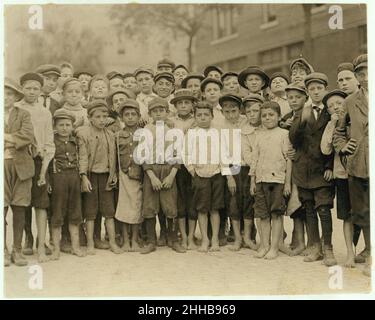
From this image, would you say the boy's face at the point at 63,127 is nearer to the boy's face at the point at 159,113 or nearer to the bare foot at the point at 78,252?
the boy's face at the point at 159,113

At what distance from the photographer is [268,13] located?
499 centimetres

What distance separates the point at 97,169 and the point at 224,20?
1774mm

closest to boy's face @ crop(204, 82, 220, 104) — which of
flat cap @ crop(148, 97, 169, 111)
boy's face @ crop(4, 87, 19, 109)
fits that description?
flat cap @ crop(148, 97, 169, 111)

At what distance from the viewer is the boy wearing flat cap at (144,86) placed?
507 cm

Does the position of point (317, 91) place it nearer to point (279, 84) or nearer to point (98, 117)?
point (279, 84)

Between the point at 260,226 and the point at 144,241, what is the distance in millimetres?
1052

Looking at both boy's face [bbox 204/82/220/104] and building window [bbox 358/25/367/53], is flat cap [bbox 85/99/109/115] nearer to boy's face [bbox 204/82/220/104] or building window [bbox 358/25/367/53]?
boy's face [bbox 204/82/220/104]

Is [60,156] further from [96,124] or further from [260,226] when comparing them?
[260,226]

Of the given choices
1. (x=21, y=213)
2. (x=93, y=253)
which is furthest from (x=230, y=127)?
(x=21, y=213)

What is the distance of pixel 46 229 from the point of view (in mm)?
4930

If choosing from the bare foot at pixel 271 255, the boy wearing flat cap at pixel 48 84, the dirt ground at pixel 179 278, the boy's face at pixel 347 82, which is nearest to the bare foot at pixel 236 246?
the dirt ground at pixel 179 278

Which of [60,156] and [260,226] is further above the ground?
[60,156]

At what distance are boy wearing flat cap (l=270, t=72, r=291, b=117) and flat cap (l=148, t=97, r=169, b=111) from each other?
953 millimetres

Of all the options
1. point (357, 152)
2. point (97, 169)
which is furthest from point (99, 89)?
point (357, 152)
